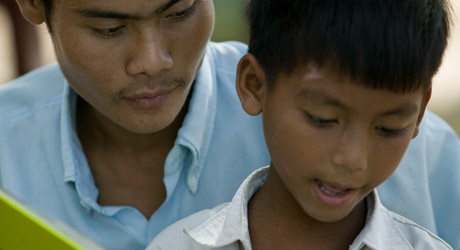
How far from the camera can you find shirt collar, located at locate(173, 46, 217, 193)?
78.4 inches

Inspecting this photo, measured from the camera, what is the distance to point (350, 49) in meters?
1.43

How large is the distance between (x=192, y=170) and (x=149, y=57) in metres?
0.36

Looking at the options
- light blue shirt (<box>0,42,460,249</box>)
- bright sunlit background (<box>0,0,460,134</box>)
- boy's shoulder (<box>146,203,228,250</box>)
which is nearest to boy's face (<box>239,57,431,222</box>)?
boy's shoulder (<box>146,203,228,250</box>)

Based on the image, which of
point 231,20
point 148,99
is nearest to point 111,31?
point 148,99

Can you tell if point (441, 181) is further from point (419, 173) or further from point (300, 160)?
point (300, 160)

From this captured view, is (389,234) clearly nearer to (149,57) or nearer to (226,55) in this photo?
(149,57)

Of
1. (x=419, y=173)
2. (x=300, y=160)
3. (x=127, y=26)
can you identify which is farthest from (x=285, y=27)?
(x=419, y=173)

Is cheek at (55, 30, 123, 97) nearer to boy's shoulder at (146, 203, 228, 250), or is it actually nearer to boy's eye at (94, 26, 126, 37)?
boy's eye at (94, 26, 126, 37)

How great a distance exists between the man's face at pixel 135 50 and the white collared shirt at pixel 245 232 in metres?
0.29

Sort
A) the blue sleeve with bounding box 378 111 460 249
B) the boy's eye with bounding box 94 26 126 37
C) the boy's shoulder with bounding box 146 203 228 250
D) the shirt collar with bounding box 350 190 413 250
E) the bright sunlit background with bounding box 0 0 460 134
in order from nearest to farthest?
1. the shirt collar with bounding box 350 190 413 250
2. the boy's shoulder with bounding box 146 203 228 250
3. the boy's eye with bounding box 94 26 126 37
4. the blue sleeve with bounding box 378 111 460 249
5. the bright sunlit background with bounding box 0 0 460 134

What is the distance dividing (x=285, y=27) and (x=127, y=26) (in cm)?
40

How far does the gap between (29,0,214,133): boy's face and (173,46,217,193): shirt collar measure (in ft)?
0.41

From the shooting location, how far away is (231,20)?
3.38m

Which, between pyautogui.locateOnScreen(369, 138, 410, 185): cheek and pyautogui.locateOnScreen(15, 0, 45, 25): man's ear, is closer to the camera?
pyautogui.locateOnScreen(369, 138, 410, 185): cheek
